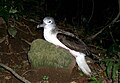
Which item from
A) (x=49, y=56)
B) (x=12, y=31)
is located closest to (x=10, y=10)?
(x=12, y=31)

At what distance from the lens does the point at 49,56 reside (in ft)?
24.3

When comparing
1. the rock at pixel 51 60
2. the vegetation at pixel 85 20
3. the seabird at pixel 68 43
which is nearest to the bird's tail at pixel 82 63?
the seabird at pixel 68 43

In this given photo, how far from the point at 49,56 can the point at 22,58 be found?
107 cm

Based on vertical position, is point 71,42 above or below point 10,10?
below

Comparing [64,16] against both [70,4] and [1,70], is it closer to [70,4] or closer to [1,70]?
[70,4]

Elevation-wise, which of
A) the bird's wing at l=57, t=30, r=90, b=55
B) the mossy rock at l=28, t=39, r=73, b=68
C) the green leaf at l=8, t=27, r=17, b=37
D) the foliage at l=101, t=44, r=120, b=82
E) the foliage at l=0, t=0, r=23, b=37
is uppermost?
the foliage at l=0, t=0, r=23, b=37

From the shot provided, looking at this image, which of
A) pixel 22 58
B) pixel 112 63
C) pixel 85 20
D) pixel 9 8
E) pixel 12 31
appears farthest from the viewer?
pixel 85 20

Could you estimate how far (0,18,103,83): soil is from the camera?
7.50 m

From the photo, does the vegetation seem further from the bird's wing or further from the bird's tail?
the bird's wing

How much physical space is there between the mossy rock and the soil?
16 centimetres

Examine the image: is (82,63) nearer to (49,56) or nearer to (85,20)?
(49,56)

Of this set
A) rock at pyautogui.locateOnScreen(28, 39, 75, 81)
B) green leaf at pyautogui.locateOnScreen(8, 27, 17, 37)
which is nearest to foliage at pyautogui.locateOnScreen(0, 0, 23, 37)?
green leaf at pyautogui.locateOnScreen(8, 27, 17, 37)

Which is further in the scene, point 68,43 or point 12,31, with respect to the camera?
point 12,31

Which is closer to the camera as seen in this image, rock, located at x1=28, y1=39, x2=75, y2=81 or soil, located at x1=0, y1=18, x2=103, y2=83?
rock, located at x1=28, y1=39, x2=75, y2=81
